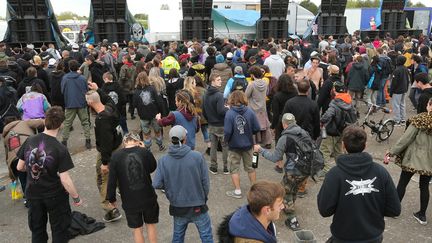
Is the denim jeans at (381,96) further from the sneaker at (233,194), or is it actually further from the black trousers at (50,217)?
the black trousers at (50,217)

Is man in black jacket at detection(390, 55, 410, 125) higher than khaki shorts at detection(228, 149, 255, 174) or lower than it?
higher

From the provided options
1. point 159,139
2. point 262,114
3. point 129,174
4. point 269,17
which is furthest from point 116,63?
point 269,17

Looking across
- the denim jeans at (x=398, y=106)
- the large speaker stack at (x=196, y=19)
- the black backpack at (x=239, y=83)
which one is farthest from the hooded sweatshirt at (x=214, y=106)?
the large speaker stack at (x=196, y=19)

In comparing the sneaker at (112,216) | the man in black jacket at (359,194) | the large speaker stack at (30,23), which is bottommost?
the sneaker at (112,216)

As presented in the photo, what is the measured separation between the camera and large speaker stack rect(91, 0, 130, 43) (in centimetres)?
1681

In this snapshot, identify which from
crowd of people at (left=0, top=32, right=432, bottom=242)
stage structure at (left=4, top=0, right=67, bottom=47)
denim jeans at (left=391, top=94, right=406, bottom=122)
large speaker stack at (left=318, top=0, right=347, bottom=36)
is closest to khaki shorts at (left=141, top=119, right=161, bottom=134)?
crowd of people at (left=0, top=32, right=432, bottom=242)

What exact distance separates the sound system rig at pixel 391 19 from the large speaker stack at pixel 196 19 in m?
9.41

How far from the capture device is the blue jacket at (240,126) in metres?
5.26

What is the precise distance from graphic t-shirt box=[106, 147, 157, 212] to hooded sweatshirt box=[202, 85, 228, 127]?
2394 mm

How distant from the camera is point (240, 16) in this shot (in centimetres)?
2331

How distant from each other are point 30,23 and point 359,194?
53.8 feet

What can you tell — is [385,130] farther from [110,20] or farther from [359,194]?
[110,20]

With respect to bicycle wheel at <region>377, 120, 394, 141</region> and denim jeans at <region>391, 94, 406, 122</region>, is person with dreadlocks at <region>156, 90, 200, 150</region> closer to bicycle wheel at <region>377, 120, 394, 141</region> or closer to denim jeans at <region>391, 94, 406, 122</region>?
bicycle wheel at <region>377, 120, 394, 141</region>

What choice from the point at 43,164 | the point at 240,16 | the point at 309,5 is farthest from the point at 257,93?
the point at 309,5
